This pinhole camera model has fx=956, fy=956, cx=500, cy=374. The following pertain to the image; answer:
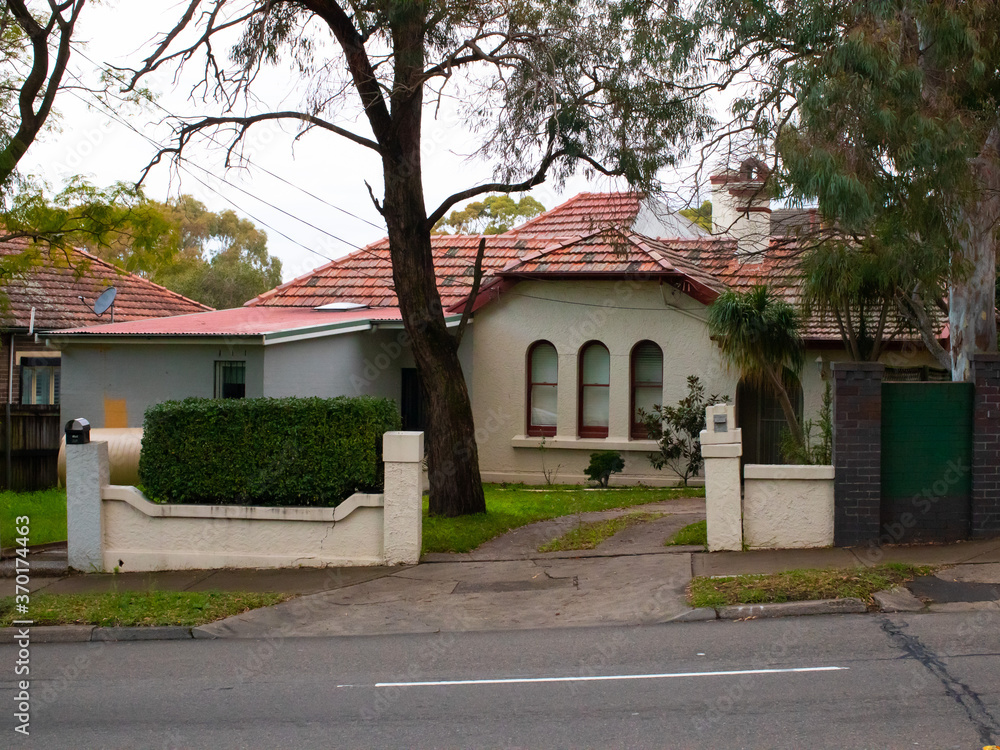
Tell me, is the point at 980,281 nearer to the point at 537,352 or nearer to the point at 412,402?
the point at 537,352

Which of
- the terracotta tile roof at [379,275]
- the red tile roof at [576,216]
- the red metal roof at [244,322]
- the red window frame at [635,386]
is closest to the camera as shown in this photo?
the red metal roof at [244,322]

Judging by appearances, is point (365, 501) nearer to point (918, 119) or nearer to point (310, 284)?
point (918, 119)

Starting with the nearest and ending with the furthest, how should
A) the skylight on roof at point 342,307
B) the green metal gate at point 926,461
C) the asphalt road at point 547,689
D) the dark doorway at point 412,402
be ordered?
the asphalt road at point 547,689 → the green metal gate at point 926,461 → the skylight on roof at point 342,307 → the dark doorway at point 412,402

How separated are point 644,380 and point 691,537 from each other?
693 centimetres

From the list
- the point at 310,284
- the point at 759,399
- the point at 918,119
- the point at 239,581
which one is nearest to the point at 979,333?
the point at 918,119

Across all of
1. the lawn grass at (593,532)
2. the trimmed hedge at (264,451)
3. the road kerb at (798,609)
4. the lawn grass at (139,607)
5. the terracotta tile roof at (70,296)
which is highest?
the terracotta tile roof at (70,296)

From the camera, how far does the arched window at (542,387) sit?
18.2 meters

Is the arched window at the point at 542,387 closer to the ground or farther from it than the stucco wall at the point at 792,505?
farther from it

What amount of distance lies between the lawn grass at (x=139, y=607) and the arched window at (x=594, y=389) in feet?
30.9

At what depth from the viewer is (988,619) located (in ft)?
25.1

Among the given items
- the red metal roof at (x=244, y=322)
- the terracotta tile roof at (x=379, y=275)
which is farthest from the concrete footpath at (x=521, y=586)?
the terracotta tile roof at (x=379, y=275)

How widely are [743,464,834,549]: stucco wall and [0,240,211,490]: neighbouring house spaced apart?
1071cm

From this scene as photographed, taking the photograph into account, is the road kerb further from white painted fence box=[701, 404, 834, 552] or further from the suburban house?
the suburban house

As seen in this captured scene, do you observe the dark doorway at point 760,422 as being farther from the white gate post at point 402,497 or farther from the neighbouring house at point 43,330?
the neighbouring house at point 43,330
